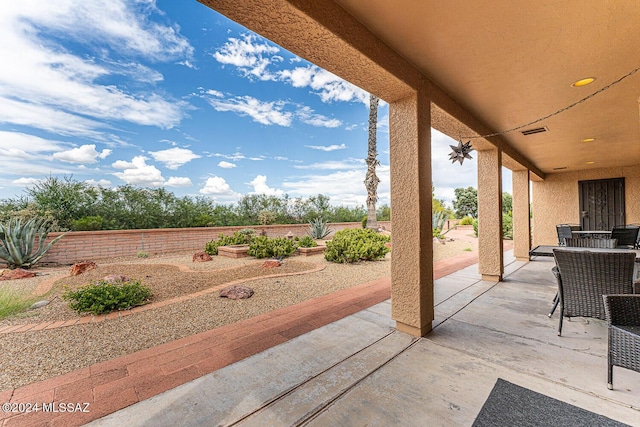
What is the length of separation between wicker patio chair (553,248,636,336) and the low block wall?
9.46m

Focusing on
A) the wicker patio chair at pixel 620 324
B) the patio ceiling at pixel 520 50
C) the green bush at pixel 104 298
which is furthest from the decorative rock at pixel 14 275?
the wicker patio chair at pixel 620 324

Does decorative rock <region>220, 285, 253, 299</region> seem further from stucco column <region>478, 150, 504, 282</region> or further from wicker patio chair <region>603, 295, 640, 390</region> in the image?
stucco column <region>478, 150, 504, 282</region>

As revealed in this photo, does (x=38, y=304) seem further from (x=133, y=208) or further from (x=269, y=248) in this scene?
(x=133, y=208)

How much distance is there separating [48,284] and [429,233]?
6.10m

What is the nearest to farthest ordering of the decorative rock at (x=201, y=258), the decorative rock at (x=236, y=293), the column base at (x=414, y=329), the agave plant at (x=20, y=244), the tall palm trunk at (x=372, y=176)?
the column base at (x=414, y=329), the decorative rock at (x=236, y=293), the agave plant at (x=20, y=244), the decorative rock at (x=201, y=258), the tall palm trunk at (x=372, y=176)

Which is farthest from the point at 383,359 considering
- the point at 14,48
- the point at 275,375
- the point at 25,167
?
the point at 25,167

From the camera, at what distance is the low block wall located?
→ 22.3ft

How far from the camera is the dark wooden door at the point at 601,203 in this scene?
7953mm

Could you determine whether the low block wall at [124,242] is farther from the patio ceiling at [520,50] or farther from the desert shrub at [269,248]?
the patio ceiling at [520,50]

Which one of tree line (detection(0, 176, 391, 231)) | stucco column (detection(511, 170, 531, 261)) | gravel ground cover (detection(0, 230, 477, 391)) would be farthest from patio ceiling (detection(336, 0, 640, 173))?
tree line (detection(0, 176, 391, 231))

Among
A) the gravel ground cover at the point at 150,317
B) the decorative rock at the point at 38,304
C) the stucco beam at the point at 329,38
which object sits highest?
the stucco beam at the point at 329,38

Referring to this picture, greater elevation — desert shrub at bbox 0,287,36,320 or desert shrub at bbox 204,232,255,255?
desert shrub at bbox 204,232,255,255

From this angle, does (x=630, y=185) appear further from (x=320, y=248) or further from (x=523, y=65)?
(x=320, y=248)

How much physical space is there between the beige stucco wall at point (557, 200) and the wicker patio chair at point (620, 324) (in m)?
8.89
